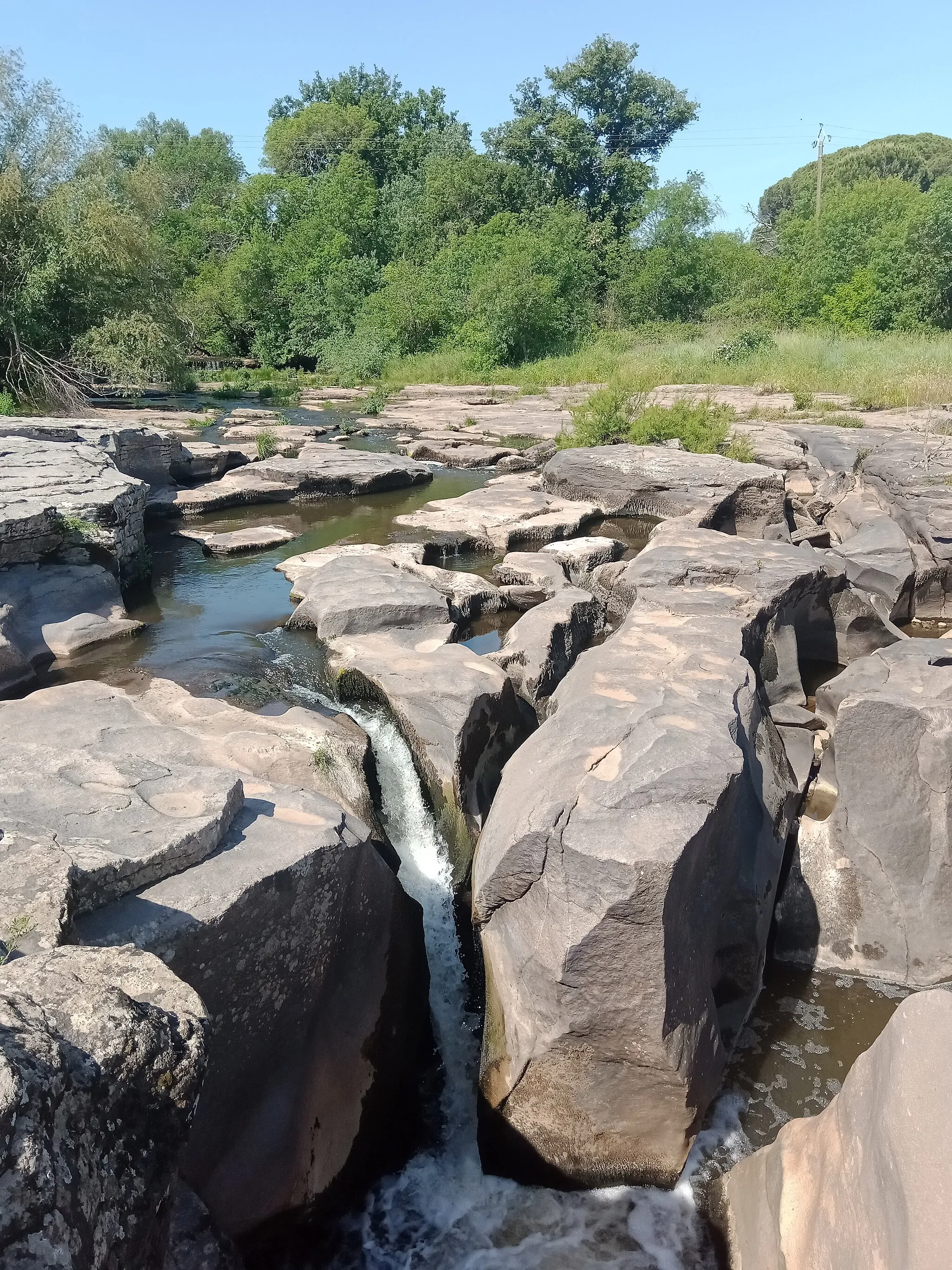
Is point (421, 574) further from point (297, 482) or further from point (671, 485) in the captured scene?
point (297, 482)

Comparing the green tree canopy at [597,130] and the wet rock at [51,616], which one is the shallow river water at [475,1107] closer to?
the wet rock at [51,616]

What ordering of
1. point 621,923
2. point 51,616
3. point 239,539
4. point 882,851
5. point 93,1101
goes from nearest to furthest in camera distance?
1. point 93,1101
2. point 621,923
3. point 882,851
4. point 51,616
5. point 239,539

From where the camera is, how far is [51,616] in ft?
22.6

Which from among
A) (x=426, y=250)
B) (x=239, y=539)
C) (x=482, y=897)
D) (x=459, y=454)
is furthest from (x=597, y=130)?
(x=482, y=897)

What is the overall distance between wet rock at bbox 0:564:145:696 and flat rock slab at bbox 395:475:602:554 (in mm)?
3235

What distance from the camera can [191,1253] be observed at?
2.43 metres

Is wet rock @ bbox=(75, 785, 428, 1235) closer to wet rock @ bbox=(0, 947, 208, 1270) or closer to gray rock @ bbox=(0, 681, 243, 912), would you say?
gray rock @ bbox=(0, 681, 243, 912)

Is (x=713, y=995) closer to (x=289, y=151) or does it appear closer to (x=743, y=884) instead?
(x=743, y=884)

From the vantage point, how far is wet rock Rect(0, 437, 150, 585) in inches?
275

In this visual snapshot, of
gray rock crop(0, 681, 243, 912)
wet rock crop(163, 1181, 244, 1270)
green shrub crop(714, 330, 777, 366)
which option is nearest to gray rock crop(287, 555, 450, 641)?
gray rock crop(0, 681, 243, 912)

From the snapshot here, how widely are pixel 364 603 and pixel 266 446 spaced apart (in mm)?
7147

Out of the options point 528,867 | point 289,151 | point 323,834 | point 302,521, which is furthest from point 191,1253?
point 289,151

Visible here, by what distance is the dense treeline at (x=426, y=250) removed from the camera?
1609 cm

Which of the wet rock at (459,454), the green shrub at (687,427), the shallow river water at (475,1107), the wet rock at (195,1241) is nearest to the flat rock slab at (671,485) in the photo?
the green shrub at (687,427)
